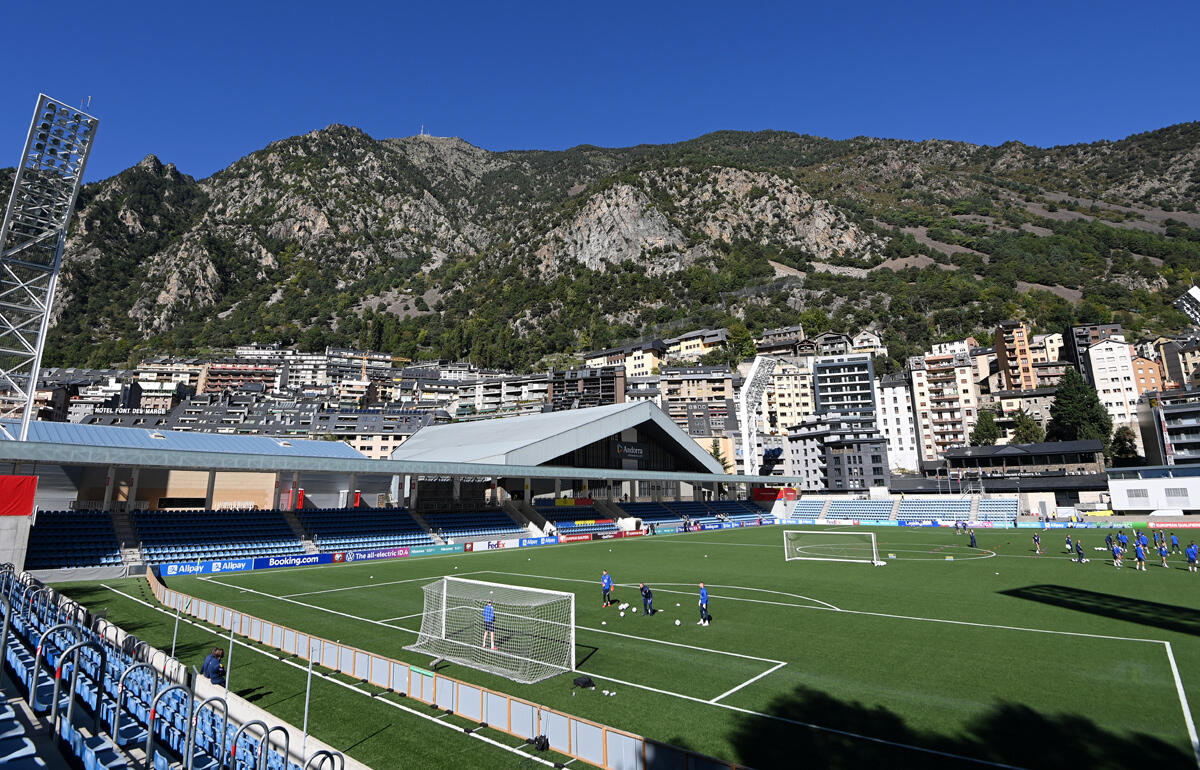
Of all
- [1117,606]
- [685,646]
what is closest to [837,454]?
[1117,606]

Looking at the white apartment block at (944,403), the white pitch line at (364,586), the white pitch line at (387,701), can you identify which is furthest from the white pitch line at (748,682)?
the white apartment block at (944,403)

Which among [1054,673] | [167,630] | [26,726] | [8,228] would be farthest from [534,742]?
[8,228]

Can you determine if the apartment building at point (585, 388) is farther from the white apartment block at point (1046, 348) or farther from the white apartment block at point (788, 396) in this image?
the white apartment block at point (1046, 348)

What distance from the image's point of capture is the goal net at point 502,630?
16.4m

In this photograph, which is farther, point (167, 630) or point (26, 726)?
point (167, 630)

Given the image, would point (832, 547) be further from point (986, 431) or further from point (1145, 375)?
point (1145, 375)

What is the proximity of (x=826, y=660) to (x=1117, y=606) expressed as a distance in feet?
50.7

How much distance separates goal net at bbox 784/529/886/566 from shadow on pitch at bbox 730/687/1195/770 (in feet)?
87.6

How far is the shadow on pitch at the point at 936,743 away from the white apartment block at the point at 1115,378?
140m

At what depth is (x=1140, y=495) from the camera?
69.4 meters

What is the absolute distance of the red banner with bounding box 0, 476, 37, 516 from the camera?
26766mm

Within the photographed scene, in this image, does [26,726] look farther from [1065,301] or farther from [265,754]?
[1065,301]

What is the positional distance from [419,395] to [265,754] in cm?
16745

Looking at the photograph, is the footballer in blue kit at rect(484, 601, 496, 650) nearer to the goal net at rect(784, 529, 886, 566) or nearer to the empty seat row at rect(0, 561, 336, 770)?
the empty seat row at rect(0, 561, 336, 770)
